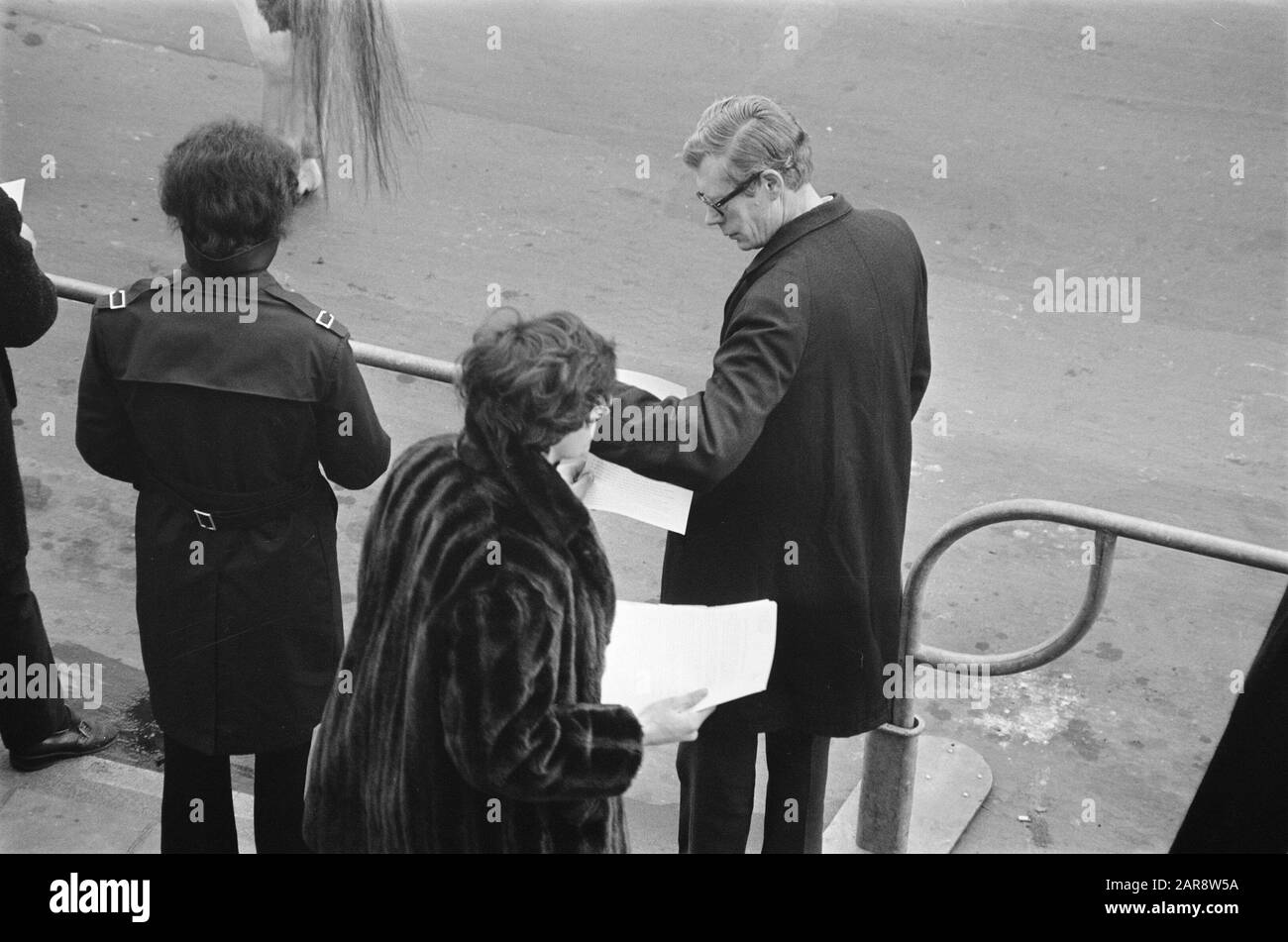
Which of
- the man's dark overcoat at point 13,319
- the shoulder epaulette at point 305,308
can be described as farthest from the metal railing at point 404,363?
the shoulder epaulette at point 305,308

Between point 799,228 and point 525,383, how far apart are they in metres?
0.85

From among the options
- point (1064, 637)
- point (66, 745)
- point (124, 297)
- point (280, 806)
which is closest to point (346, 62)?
point (66, 745)

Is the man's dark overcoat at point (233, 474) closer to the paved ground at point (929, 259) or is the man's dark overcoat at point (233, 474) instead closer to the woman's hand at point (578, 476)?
the woman's hand at point (578, 476)

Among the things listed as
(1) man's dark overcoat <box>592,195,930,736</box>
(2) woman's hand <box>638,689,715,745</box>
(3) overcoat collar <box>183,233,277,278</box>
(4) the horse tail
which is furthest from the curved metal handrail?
(4) the horse tail

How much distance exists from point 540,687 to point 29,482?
355cm

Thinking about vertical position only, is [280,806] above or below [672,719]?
below

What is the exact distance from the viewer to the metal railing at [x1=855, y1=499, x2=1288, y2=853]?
295cm

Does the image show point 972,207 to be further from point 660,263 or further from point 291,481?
point 291,481

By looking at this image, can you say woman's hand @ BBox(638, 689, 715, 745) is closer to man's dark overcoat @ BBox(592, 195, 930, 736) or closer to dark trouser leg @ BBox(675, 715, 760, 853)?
man's dark overcoat @ BBox(592, 195, 930, 736)

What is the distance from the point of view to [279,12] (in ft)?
20.3

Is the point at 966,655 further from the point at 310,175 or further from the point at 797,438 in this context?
the point at 310,175

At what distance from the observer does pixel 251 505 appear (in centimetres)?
285

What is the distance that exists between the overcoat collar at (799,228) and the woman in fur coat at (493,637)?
2.03 feet
